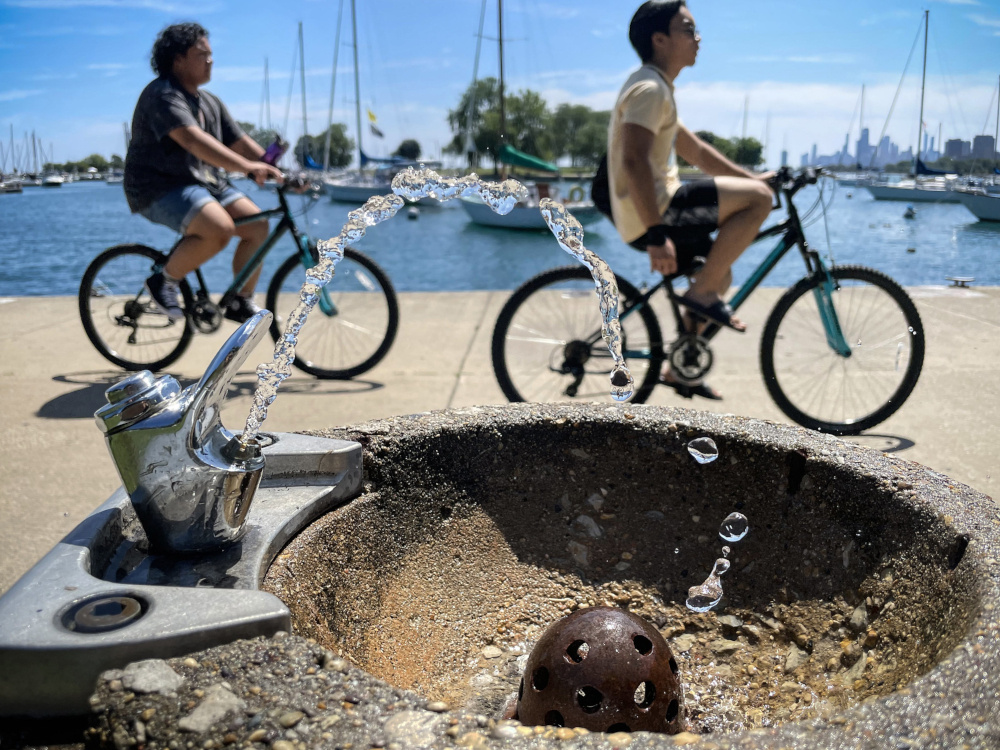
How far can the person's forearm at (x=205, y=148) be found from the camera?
3.96 m

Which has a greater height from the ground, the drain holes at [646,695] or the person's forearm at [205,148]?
the person's forearm at [205,148]

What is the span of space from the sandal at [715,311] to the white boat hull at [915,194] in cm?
564

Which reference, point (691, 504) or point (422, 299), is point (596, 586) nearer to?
point (691, 504)

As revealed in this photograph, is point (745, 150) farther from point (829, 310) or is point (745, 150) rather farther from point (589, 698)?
point (589, 698)

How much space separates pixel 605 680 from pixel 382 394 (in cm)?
309

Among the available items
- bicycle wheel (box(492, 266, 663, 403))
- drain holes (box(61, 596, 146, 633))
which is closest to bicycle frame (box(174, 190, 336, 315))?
bicycle wheel (box(492, 266, 663, 403))

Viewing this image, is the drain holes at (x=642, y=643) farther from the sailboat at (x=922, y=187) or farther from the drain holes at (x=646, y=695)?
the sailboat at (x=922, y=187)

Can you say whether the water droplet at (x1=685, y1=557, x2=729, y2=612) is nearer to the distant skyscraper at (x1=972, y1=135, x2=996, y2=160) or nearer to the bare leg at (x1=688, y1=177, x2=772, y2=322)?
the bare leg at (x1=688, y1=177, x2=772, y2=322)

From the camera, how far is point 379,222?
206 centimetres

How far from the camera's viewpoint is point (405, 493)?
1843 mm

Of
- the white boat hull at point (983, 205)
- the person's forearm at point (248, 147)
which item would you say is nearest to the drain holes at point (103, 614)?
the person's forearm at point (248, 147)

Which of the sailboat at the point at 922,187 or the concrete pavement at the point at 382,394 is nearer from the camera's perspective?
the concrete pavement at the point at 382,394

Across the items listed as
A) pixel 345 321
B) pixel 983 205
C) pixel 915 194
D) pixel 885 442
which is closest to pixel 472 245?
pixel 915 194

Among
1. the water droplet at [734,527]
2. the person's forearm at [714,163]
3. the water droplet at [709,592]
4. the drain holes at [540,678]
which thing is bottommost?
the water droplet at [709,592]
